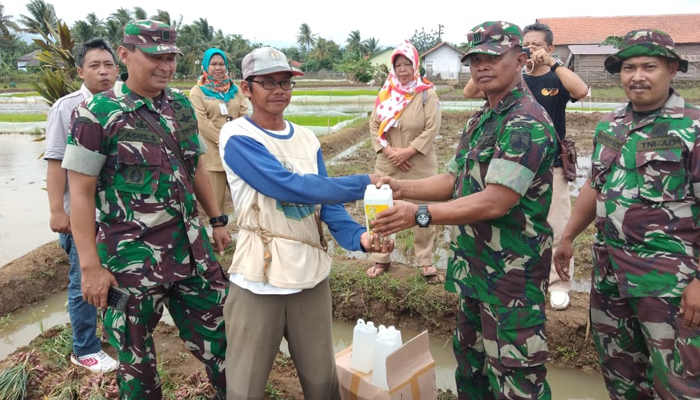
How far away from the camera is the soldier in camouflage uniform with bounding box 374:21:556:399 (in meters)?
2.20

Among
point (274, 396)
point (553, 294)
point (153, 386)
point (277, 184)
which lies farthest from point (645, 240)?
point (153, 386)

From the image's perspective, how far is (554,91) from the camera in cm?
388

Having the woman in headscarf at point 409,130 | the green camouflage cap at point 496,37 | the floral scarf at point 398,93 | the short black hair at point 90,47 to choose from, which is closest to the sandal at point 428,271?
the woman in headscarf at point 409,130

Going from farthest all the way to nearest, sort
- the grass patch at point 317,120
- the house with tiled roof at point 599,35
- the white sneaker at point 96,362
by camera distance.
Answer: the house with tiled roof at point 599,35, the grass patch at point 317,120, the white sneaker at point 96,362

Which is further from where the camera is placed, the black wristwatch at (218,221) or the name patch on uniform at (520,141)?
the black wristwatch at (218,221)

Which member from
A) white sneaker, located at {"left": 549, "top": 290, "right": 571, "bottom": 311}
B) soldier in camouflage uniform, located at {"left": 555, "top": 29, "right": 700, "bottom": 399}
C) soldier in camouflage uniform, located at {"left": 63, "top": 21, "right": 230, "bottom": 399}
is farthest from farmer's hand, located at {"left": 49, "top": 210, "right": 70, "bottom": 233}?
white sneaker, located at {"left": 549, "top": 290, "right": 571, "bottom": 311}

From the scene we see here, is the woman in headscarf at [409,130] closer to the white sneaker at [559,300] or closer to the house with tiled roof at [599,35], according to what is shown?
the white sneaker at [559,300]

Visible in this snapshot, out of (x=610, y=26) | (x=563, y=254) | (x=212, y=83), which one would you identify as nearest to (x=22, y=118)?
→ (x=212, y=83)

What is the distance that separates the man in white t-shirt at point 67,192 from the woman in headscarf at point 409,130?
2340mm

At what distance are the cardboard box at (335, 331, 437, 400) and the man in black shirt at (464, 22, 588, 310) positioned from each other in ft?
6.06

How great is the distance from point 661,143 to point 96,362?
11.8 ft

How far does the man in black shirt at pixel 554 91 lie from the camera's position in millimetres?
3730

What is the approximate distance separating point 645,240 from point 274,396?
223cm

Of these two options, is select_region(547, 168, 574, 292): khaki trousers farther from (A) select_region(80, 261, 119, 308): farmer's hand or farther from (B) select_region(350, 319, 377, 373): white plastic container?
(A) select_region(80, 261, 119, 308): farmer's hand
